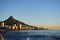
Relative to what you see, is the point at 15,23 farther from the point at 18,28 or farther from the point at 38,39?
the point at 38,39

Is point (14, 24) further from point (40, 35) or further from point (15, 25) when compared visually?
point (40, 35)

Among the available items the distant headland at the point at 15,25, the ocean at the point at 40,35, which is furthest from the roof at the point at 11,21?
the ocean at the point at 40,35

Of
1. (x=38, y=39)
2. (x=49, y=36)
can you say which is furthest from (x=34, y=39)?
(x=49, y=36)

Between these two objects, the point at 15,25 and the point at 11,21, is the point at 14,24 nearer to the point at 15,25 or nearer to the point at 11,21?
the point at 15,25

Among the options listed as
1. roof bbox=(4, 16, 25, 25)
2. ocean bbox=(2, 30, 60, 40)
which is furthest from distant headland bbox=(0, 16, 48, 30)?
ocean bbox=(2, 30, 60, 40)

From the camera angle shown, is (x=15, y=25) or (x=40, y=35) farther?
(x=40, y=35)

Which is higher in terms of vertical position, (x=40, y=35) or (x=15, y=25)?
(x=15, y=25)

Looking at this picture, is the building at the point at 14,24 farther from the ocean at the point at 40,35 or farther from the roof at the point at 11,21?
the ocean at the point at 40,35

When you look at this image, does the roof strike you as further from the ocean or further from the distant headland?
the ocean

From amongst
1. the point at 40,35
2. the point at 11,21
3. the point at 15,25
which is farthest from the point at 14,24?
the point at 40,35

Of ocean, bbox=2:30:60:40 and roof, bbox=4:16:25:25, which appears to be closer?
roof, bbox=4:16:25:25

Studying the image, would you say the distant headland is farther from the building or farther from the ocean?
the ocean

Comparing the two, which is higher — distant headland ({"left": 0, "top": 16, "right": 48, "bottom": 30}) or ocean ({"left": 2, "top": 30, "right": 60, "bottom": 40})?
distant headland ({"left": 0, "top": 16, "right": 48, "bottom": 30})

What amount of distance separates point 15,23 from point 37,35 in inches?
44.8
